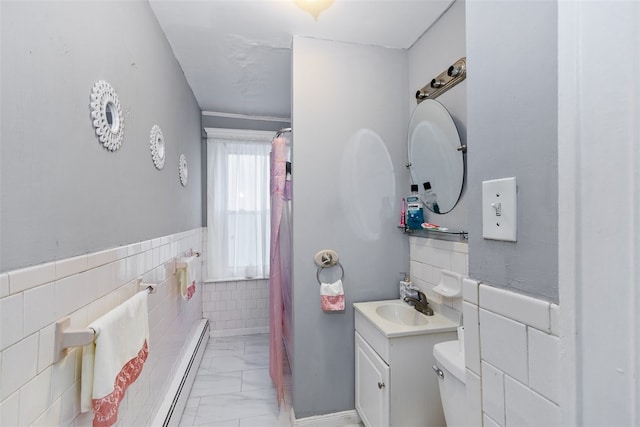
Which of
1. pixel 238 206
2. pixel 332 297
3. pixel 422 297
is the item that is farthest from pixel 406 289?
pixel 238 206

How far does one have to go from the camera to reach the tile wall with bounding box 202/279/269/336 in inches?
121

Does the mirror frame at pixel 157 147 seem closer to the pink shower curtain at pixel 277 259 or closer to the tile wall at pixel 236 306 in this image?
the pink shower curtain at pixel 277 259

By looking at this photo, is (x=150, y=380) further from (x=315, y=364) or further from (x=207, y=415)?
(x=315, y=364)

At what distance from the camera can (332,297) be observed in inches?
67.2

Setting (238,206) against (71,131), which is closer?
(71,131)

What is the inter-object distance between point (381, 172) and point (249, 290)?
2133 millimetres

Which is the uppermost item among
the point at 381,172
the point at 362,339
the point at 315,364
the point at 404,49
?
the point at 404,49

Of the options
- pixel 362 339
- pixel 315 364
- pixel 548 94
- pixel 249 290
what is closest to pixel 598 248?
pixel 548 94

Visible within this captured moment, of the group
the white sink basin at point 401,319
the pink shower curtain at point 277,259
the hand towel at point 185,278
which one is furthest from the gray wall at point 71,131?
the white sink basin at point 401,319

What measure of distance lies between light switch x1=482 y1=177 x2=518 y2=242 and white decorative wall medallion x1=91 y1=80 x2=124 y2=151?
127 cm

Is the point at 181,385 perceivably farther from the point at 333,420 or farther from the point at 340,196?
the point at 340,196

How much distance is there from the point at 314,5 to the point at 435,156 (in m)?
1.08

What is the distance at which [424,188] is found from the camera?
1.72 metres

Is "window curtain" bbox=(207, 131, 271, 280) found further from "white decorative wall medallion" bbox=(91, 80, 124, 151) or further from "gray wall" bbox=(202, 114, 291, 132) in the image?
"white decorative wall medallion" bbox=(91, 80, 124, 151)
